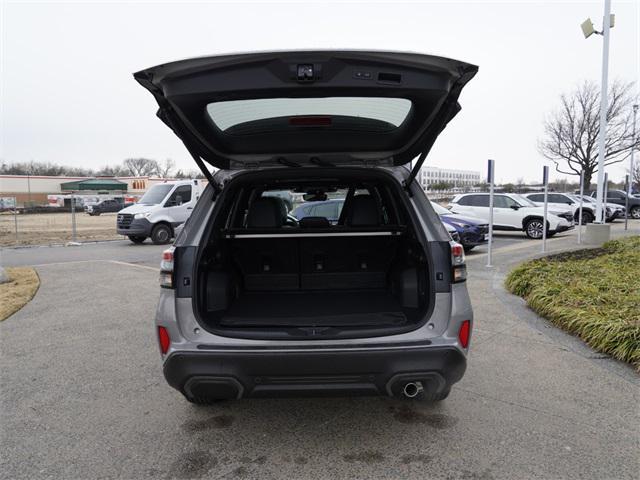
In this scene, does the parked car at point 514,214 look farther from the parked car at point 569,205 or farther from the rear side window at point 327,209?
the rear side window at point 327,209

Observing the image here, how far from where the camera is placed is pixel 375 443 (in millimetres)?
2734

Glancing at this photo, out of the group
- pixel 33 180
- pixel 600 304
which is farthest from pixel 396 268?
pixel 33 180

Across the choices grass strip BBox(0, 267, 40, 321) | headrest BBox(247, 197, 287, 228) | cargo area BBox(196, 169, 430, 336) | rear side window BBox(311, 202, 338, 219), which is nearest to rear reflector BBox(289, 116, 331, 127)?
cargo area BBox(196, 169, 430, 336)

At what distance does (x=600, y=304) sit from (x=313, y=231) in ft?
11.7

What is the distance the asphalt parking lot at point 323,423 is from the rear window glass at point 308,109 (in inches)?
78.0

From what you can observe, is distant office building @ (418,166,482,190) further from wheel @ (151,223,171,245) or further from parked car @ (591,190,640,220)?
wheel @ (151,223,171,245)

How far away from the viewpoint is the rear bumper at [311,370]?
2.42 meters

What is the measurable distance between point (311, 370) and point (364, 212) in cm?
187

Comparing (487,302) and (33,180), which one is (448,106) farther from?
(33,180)

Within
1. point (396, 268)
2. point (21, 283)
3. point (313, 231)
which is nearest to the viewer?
point (396, 268)

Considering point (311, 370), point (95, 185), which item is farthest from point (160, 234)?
point (95, 185)

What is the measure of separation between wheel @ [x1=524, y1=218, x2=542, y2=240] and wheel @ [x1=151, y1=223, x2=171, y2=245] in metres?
12.0

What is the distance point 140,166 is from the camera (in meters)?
98.4

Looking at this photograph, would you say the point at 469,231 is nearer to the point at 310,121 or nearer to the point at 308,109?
the point at 310,121
